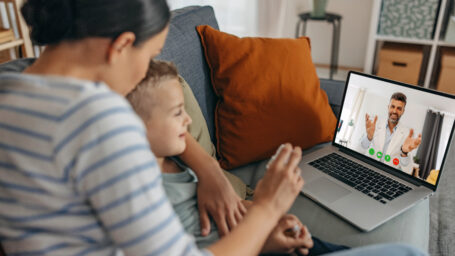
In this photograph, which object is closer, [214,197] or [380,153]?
[214,197]

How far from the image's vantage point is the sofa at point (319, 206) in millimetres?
1027

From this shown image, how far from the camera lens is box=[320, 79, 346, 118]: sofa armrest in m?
1.58

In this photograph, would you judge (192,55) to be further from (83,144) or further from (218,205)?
(83,144)

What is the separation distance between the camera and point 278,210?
75 cm

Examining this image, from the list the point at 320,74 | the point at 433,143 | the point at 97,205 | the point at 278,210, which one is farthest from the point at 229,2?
the point at 97,205

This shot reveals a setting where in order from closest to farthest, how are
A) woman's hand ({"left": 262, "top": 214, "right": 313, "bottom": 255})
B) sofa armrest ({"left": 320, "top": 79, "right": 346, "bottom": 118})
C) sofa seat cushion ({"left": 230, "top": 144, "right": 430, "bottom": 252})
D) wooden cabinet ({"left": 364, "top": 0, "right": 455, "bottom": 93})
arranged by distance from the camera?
1. woman's hand ({"left": 262, "top": 214, "right": 313, "bottom": 255})
2. sofa seat cushion ({"left": 230, "top": 144, "right": 430, "bottom": 252})
3. sofa armrest ({"left": 320, "top": 79, "right": 346, "bottom": 118})
4. wooden cabinet ({"left": 364, "top": 0, "right": 455, "bottom": 93})

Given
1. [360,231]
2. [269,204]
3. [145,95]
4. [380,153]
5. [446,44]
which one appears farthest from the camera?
[446,44]

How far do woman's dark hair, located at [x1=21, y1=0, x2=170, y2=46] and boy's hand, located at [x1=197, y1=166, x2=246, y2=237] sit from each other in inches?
17.6

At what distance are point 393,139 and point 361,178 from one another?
158 mm

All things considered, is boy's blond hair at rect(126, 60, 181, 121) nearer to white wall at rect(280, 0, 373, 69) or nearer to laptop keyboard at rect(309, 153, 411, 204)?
laptop keyboard at rect(309, 153, 411, 204)

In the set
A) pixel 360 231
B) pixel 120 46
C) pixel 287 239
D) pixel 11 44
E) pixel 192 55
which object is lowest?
pixel 360 231

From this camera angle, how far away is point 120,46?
24.0 inches

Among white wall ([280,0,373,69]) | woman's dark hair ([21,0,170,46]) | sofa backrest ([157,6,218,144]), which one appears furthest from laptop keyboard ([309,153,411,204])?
white wall ([280,0,373,69])

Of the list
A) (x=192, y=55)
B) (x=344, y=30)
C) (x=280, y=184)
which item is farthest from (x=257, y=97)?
(x=344, y=30)
